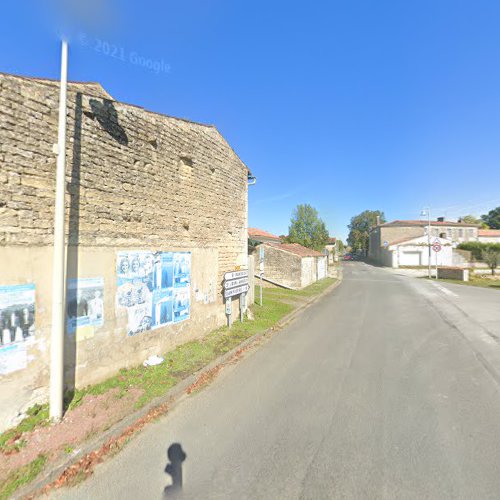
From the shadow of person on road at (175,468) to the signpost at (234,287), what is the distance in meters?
4.91

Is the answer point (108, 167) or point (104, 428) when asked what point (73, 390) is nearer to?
point (104, 428)

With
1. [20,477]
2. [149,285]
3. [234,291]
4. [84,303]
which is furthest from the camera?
[234,291]

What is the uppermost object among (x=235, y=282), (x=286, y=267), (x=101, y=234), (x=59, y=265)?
(x=101, y=234)

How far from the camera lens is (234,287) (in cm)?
863

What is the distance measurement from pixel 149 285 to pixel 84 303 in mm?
1360

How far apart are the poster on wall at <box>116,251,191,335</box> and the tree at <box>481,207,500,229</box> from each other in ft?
309

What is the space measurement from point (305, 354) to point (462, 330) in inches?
225

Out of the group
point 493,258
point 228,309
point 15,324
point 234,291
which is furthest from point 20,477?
point 493,258

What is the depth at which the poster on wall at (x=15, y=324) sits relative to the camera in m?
3.55

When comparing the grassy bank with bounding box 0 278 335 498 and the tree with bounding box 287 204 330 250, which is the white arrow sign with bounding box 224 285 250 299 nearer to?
the grassy bank with bounding box 0 278 335 498

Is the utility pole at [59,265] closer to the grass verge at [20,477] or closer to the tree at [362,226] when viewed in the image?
the grass verge at [20,477]

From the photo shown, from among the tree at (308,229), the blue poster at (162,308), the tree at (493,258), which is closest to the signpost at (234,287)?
the blue poster at (162,308)

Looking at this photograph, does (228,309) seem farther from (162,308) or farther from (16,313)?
(16,313)

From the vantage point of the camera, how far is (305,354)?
255 inches
